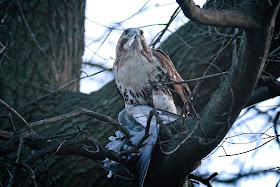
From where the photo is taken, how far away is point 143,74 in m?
3.82

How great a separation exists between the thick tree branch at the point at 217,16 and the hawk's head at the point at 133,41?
1.79 meters

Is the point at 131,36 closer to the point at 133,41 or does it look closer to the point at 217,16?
the point at 133,41

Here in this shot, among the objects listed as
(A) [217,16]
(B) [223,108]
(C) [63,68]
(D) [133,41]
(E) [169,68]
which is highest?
(C) [63,68]

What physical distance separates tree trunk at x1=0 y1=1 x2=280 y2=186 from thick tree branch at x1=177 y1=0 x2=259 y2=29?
→ 1389 mm

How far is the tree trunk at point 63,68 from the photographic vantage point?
375 centimetres

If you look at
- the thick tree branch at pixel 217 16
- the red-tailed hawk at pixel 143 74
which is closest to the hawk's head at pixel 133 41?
the red-tailed hawk at pixel 143 74

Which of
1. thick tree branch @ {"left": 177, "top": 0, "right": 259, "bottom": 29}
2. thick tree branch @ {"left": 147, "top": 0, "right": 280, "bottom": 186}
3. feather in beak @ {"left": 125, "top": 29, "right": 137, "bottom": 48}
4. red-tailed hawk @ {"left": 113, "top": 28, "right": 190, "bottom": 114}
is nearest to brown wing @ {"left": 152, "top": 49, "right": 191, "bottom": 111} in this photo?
red-tailed hawk @ {"left": 113, "top": 28, "right": 190, "bottom": 114}

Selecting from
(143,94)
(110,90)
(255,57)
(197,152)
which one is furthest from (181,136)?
(110,90)

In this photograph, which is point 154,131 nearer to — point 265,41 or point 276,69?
point 265,41

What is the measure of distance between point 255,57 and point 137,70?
1733 millimetres

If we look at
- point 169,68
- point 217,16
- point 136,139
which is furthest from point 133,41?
point 217,16

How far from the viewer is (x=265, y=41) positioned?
2217 millimetres

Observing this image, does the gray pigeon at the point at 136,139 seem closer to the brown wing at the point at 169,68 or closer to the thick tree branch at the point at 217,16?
the brown wing at the point at 169,68

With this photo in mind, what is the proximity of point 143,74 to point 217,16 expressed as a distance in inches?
72.4
